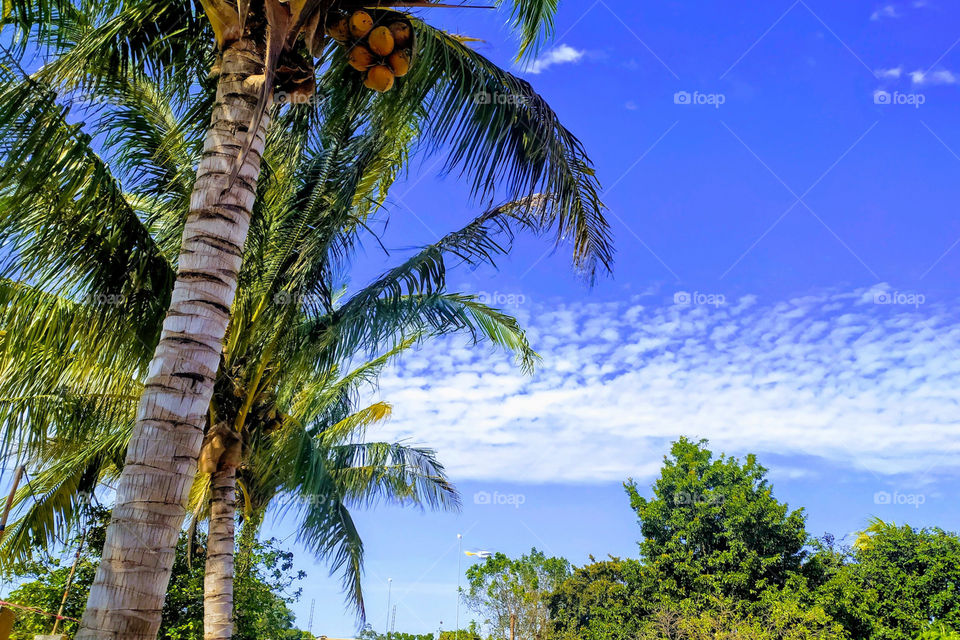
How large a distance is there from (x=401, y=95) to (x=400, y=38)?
2.16 feet

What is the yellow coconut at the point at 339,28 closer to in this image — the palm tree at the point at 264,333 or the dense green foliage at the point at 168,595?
the palm tree at the point at 264,333

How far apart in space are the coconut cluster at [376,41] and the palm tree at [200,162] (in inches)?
6.7

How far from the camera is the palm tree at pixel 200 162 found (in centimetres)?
295

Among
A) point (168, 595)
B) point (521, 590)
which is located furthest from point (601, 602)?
point (168, 595)

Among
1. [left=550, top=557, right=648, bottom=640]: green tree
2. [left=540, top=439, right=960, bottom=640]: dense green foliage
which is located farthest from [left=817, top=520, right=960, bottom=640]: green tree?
[left=550, top=557, right=648, bottom=640]: green tree

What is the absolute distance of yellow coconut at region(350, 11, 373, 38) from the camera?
4023 mm

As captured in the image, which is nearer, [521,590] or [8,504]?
[8,504]

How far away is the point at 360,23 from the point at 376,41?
13cm

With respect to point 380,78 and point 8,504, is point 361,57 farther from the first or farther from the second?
point 8,504

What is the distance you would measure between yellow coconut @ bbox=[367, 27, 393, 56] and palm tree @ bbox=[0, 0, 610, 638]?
1.00 ft

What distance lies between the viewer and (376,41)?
4.11m

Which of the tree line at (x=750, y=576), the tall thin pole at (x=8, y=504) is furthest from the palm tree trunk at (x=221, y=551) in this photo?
the tree line at (x=750, y=576)

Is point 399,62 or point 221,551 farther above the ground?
point 399,62

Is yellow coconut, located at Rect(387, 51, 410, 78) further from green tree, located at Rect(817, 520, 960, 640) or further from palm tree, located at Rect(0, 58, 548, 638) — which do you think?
green tree, located at Rect(817, 520, 960, 640)
